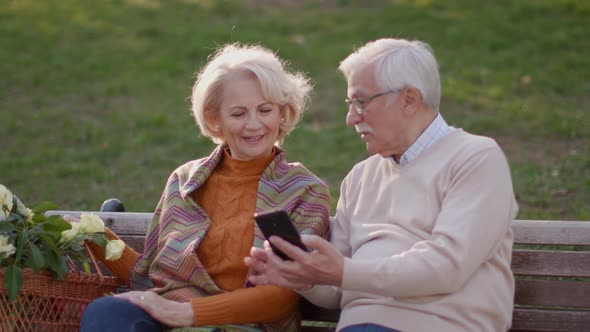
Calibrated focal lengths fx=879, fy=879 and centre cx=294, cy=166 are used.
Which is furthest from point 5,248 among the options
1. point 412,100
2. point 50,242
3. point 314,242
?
point 412,100

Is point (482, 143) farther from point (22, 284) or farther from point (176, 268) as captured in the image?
point (22, 284)

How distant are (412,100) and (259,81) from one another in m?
0.67

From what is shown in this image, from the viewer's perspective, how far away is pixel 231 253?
11.7ft

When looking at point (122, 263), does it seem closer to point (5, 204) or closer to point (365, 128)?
point (5, 204)

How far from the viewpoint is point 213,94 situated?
376 centimetres

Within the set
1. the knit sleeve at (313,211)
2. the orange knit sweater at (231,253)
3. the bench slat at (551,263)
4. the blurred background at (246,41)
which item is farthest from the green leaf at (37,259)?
the blurred background at (246,41)

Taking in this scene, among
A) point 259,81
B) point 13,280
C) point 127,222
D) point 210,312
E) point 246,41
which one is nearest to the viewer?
point 13,280

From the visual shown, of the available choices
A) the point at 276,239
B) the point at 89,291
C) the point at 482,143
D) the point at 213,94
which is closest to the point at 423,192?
the point at 482,143

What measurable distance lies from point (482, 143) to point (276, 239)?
2.76 feet

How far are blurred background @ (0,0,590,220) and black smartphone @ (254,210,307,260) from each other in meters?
3.11

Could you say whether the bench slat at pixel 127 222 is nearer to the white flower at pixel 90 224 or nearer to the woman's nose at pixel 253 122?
the white flower at pixel 90 224

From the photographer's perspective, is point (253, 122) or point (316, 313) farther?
point (316, 313)

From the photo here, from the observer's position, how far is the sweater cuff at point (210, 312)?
3332 mm

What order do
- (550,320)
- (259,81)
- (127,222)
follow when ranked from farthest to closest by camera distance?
(127,222) → (259,81) → (550,320)
